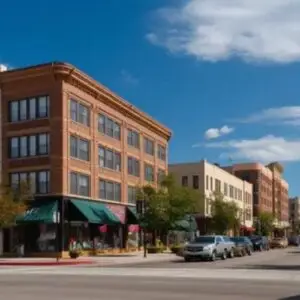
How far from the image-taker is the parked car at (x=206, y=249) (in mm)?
41719

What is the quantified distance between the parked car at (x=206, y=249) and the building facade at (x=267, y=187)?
8446 centimetres

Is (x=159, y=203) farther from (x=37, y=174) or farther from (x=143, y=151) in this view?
(x=143, y=151)

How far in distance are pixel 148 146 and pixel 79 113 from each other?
19.0m

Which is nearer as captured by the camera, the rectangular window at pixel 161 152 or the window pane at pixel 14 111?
the window pane at pixel 14 111

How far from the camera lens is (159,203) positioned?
180 ft

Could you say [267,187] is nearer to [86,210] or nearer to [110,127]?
[110,127]

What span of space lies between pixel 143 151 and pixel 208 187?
23367 millimetres

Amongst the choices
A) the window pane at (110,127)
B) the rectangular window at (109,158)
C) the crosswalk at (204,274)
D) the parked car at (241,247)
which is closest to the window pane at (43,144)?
the rectangular window at (109,158)

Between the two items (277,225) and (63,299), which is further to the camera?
(277,225)

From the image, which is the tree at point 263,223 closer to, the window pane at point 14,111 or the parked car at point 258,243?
the parked car at point 258,243

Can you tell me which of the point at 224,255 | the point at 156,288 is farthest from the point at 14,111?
the point at 156,288

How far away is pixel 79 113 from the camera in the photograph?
177 feet

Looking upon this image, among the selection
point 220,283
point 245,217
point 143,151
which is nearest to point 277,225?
point 245,217

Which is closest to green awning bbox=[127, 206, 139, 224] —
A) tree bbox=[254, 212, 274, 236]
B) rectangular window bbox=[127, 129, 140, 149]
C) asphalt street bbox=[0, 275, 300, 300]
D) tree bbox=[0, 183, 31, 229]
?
rectangular window bbox=[127, 129, 140, 149]
